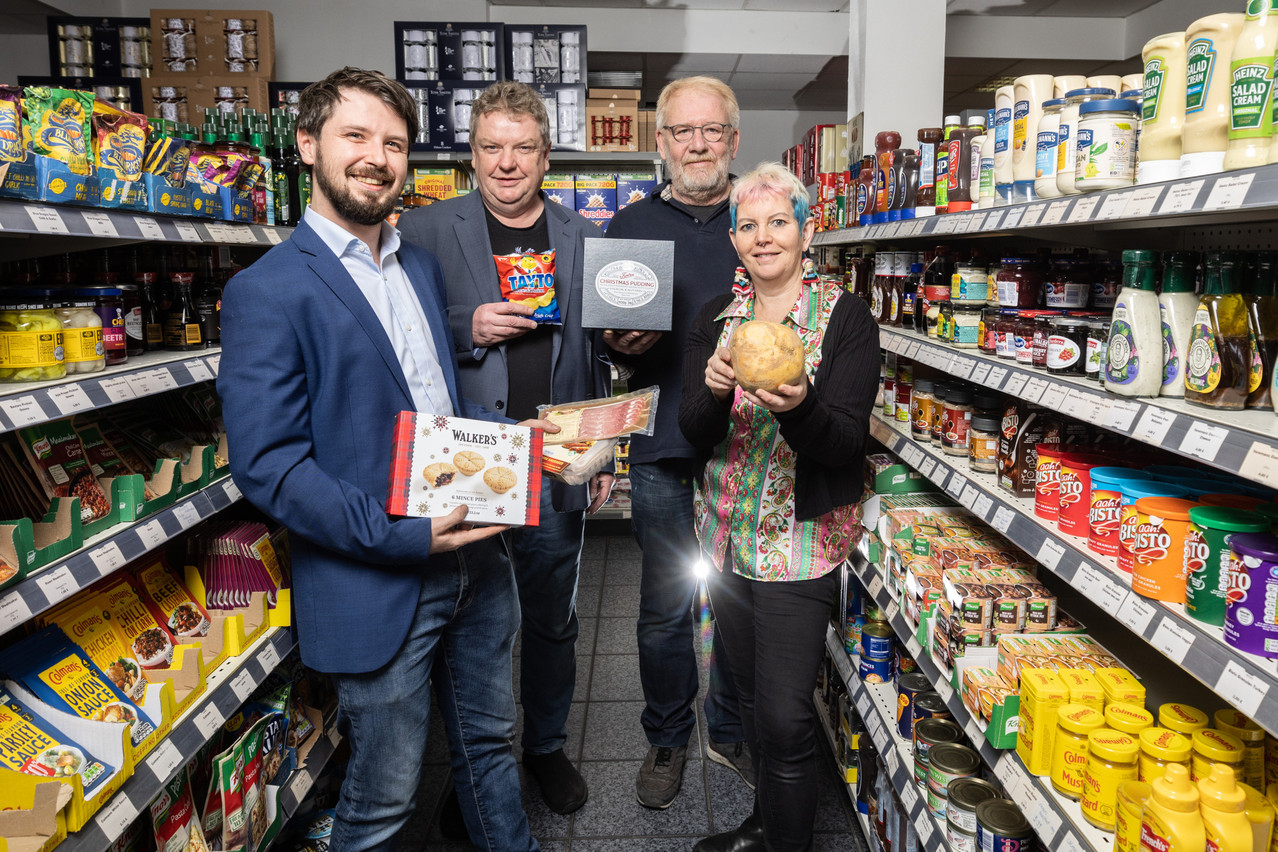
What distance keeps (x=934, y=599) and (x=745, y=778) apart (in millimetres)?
1302

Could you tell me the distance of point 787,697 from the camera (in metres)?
2.12

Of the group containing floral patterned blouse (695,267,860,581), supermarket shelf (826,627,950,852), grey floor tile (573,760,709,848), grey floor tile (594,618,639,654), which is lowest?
grey floor tile (573,760,709,848)

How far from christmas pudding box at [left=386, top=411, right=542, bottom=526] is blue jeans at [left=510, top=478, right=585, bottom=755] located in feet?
2.85

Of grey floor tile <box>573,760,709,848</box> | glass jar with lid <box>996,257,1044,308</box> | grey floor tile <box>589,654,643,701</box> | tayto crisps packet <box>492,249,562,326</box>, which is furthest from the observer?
grey floor tile <box>589,654,643,701</box>

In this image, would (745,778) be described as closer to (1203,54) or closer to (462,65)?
(1203,54)

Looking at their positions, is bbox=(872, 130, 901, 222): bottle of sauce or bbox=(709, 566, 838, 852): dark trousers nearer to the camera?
bbox=(709, 566, 838, 852): dark trousers

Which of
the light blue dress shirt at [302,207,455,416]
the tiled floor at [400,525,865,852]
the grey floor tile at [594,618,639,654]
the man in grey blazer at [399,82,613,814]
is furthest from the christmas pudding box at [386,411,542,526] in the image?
the grey floor tile at [594,618,639,654]

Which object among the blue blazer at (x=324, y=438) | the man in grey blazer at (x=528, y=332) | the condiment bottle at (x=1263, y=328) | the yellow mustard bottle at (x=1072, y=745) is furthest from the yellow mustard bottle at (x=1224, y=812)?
the man in grey blazer at (x=528, y=332)

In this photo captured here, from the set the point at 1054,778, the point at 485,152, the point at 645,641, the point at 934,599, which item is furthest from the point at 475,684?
the point at 485,152

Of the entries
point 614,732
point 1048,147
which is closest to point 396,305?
point 1048,147

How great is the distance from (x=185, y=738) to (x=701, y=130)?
2.18 m

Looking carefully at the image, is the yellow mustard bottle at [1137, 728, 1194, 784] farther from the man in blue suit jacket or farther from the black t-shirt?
the black t-shirt

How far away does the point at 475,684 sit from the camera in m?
2.11

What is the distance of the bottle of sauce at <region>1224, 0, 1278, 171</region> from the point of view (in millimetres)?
1140
